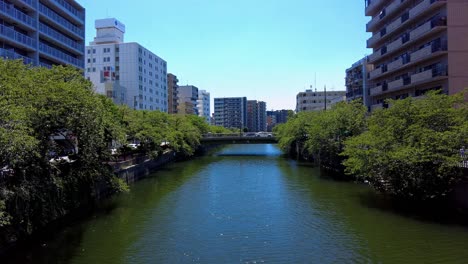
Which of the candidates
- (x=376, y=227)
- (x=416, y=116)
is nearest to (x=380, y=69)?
(x=416, y=116)

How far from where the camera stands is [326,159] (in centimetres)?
4422

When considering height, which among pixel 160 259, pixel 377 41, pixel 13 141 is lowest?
pixel 160 259

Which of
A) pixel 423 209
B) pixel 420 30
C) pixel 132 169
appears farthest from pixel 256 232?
pixel 420 30

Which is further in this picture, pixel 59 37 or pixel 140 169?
pixel 59 37

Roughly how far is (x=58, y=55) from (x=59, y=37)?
286 centimetres

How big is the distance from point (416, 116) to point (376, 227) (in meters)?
7.08

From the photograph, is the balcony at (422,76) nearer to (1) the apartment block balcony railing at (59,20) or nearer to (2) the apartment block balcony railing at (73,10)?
(1) the apartment block balcony railing at (59,20)

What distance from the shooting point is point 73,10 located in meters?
56.5

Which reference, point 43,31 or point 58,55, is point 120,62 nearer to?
point 58,55

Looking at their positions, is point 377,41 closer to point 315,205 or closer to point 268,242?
point 315,205

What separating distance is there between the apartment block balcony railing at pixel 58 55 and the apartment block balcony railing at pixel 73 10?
650cm

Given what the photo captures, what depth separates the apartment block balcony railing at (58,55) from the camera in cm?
4718

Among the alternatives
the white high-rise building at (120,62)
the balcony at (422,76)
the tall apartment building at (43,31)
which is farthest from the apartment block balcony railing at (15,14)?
the white high-rise building at (120,62)

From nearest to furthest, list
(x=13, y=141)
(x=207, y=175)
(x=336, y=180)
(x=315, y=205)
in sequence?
(x=13, y=141) < (x=315, y=205) < (x=336, y=180) < (x=207, y=175)
